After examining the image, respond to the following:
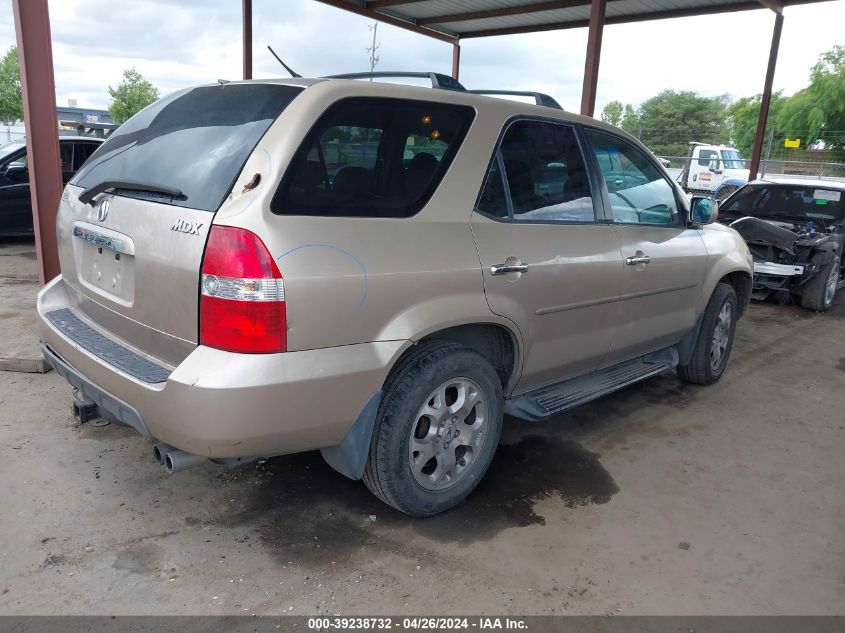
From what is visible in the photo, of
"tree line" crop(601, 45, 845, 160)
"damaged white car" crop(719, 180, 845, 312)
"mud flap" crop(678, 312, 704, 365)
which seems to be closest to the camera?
"mud flap" crop(678, 312, 704, 365)

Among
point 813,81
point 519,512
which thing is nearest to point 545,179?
point 519,512

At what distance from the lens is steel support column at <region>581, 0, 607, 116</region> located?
906cm

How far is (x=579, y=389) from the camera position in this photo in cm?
376

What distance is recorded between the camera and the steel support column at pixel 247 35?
33.0ft

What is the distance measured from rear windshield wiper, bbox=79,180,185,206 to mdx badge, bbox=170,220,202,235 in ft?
0.46

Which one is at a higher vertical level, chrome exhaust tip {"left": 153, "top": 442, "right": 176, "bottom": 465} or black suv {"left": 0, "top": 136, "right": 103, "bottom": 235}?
black suv {"left": 0, "top": 136, "right": 103, "bottom": 235}

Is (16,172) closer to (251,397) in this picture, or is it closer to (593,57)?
(593,57)

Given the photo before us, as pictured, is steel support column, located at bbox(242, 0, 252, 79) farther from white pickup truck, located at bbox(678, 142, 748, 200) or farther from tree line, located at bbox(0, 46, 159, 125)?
tree line, located at bbox(0, 46, 159, 125)

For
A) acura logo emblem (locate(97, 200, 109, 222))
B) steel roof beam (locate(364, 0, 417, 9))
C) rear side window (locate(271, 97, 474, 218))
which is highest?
steel roof beam (locate(364, 0, 417, 9))

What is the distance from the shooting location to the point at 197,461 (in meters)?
2.45

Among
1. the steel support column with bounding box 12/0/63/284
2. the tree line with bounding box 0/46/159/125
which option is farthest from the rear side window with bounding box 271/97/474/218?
the tree line with bounding box 0/46/159/125

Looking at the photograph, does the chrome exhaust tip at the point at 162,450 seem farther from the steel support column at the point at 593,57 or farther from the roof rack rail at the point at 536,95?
the steel support column at the point at 593,57

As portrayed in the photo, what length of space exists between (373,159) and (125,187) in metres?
1.01

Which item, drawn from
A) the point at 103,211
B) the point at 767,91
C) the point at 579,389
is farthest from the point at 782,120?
the point at 103,211
